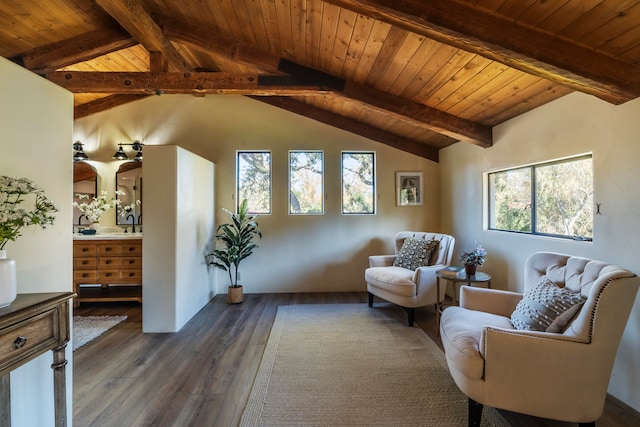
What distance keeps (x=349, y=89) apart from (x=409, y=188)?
2074mm

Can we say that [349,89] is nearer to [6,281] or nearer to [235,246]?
[235,246]

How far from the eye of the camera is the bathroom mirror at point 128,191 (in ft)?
14.1

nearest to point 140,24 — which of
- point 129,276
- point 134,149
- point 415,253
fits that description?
point 134,149

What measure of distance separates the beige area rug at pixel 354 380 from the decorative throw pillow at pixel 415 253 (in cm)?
74

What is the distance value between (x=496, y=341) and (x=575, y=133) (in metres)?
1.83

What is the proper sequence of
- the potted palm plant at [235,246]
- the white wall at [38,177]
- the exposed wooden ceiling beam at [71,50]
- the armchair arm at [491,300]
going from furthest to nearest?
the potted palm plant at [235,246]
the exposed wooden ceiling beam at [71,50]
the armchair arm at [491,300]
the white wall at [38,177]

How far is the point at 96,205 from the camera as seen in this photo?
4031 mm

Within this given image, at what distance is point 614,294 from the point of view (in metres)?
1.43

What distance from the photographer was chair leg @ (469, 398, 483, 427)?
1589 mm

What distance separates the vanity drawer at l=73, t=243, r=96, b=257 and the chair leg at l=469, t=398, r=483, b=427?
434 centimetres

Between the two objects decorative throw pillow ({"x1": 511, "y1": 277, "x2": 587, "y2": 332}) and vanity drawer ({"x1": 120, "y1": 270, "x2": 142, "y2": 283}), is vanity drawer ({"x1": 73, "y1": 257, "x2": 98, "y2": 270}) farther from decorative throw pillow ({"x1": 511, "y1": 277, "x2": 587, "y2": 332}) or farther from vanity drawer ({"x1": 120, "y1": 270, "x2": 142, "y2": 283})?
decorative throw pillow ({"x1": 511, "y1": 277, "x2": 587, "y2": 332})

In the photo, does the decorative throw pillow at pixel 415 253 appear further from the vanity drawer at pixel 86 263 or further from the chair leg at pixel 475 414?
the vanity drawer at pixel 86 263

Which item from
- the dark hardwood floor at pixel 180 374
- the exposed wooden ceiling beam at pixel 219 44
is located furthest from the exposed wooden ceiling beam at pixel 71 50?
the dark hardwood floor at pixel 180 374

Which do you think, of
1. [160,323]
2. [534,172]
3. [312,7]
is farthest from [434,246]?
[160,323]
